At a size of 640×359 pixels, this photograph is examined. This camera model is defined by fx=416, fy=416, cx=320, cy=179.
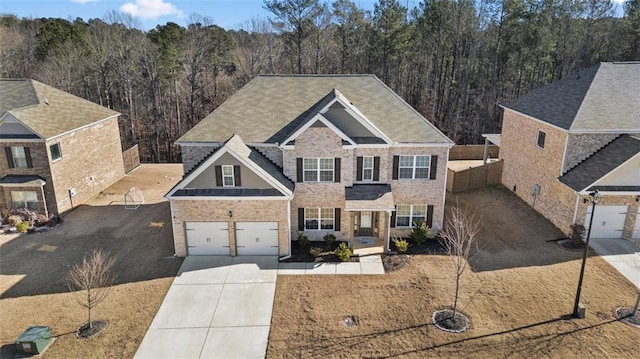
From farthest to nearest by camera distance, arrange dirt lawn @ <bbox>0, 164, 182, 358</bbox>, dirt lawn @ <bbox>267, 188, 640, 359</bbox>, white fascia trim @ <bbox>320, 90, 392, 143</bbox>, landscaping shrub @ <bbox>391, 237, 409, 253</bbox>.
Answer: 1. white fascia trim @ <bbox>320, 90, 392, 143</bbox>
2. landscaping shrub @ <bbox>391, 237, 409, 253</bbox>
3. dirt lawn @ <bbox>0, 164, 182, 358</bbox>
4. dirt lawn @ <bbox>267, 188, 640, 359</bbox>

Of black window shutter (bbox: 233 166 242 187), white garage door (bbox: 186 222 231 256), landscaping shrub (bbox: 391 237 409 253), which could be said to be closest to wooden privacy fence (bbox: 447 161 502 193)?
landscaping shrub (bbox: 391 237 409 253)

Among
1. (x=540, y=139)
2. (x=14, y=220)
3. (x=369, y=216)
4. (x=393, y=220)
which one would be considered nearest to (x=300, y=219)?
(x=369, y=216)

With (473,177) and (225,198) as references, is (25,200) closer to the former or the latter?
(225,198)

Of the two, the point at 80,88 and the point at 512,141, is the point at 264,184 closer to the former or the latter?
the point at 512,141

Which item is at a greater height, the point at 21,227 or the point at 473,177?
the point at 473,177

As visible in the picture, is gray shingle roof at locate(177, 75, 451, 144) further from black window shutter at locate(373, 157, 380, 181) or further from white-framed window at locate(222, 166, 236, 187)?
white-framed window at locate(222, 166, 236, 187)

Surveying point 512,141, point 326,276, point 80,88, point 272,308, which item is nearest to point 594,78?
point 512,141

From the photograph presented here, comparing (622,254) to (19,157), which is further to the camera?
(19,157)

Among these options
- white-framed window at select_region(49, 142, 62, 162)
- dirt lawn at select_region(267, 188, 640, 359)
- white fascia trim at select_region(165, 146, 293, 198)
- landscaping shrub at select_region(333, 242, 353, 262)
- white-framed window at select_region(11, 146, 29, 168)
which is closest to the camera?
dirt lawn at select_region(267, 188, 640, 359)

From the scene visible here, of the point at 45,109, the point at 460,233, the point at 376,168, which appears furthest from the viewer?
the point at 45,109
